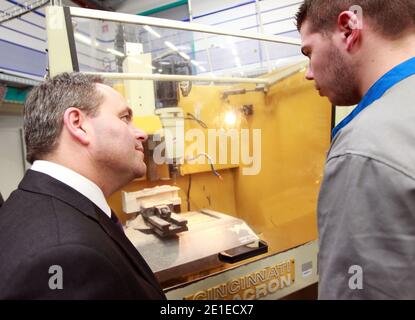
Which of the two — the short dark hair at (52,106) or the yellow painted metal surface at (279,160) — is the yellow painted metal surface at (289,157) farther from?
the short dark hair at (52,106)

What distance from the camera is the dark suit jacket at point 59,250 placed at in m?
0.45

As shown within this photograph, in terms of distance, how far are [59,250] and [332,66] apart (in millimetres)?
667

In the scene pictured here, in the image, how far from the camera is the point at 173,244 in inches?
46.9

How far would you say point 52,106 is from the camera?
0.71 m

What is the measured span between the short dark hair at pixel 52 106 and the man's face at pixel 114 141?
0.03 meters

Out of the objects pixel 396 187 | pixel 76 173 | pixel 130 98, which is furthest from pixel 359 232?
pixel 130 98

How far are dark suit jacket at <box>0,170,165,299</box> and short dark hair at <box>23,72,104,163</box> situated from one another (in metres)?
0.09

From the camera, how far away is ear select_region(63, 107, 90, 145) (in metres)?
0.69

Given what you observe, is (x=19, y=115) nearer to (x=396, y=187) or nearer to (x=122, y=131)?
(x=122, y=131)

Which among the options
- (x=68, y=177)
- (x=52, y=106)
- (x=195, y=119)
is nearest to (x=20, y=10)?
(x=195, y=119)

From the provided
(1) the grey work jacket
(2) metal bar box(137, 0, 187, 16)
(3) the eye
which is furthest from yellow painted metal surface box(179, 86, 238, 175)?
(2) metal bar box(137, 0, 187, 16)

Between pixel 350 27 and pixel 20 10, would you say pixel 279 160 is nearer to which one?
pixel 350 27
